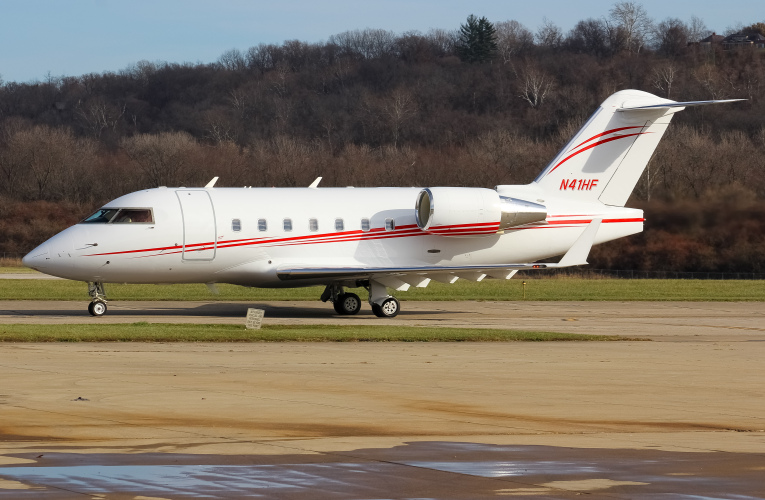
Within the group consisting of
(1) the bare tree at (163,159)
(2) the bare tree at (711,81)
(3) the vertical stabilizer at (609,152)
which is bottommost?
(3) the vertical stabilizer at (609,152)

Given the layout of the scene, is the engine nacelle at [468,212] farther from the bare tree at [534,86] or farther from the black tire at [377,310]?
the bare tree at [534,86]

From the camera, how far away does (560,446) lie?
1170cm

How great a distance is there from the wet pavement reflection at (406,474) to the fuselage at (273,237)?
1945cm

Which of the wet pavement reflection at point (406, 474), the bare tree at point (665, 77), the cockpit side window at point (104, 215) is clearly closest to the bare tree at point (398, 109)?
the bare tree at point (665, 77)

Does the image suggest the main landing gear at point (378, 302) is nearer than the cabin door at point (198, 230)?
No

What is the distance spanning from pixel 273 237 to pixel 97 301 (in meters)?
5.09

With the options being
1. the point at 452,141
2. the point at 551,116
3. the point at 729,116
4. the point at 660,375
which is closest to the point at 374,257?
the point at 660,375

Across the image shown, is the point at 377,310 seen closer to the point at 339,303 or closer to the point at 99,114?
the point at 339,303

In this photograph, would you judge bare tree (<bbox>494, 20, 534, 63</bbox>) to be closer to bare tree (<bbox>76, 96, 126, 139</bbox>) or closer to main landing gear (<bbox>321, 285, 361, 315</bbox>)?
bare tree (<bbox>76, 96, 126, 139</bbox>)

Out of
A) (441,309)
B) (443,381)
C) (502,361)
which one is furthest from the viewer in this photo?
(441,309)

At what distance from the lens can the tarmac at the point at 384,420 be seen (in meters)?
9.75

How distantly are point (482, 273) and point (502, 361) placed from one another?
11.1 m

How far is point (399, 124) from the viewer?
124500 millimetres

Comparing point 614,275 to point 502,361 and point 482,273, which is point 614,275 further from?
point 502,361
